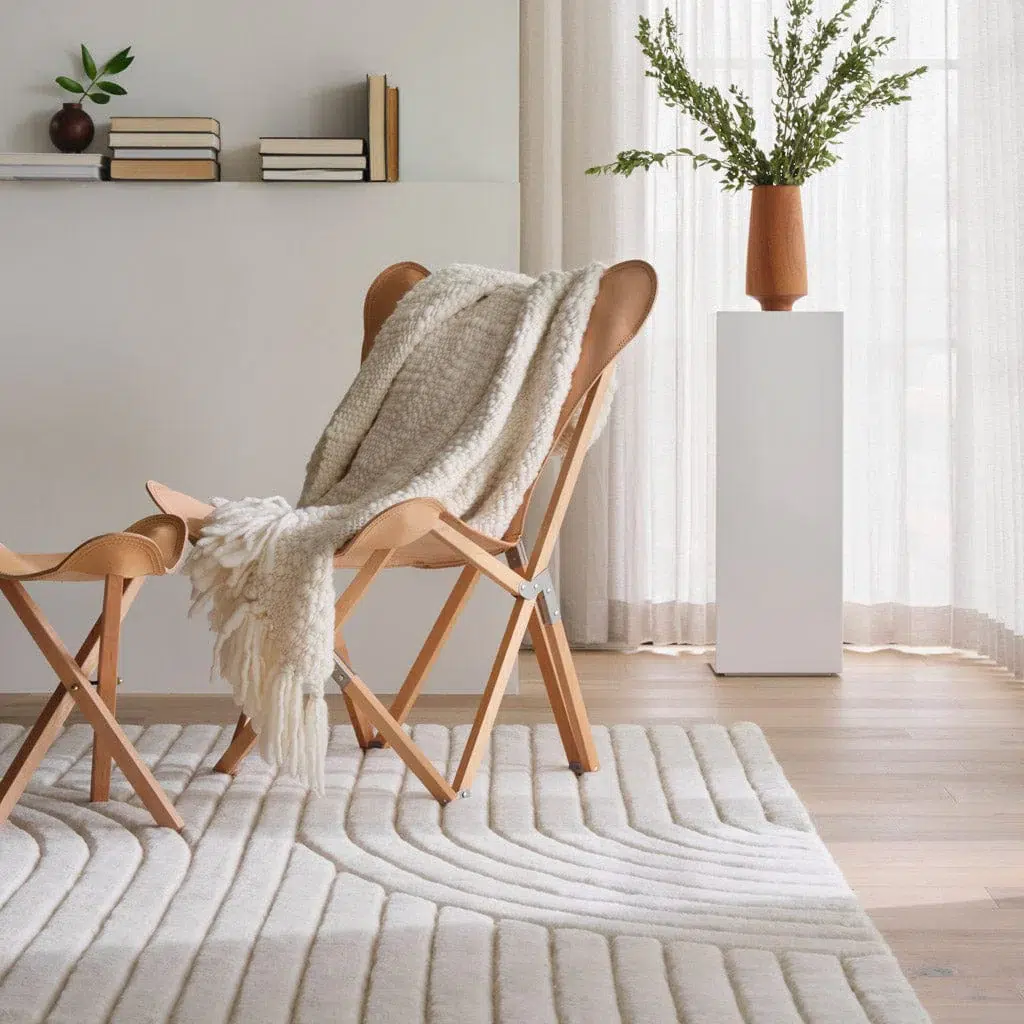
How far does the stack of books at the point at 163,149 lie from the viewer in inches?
124

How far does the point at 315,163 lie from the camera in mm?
3150

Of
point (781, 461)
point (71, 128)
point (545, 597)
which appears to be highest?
point (71, 128)

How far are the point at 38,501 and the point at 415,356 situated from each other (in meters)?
1.09

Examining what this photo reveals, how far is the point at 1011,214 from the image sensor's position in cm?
345

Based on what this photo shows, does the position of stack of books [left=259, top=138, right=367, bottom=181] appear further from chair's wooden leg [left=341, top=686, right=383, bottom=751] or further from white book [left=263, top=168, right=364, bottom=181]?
chair's wooden leg [left=341, top=686, right=383, bottom=751]

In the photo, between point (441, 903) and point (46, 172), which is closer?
point (441, 903)

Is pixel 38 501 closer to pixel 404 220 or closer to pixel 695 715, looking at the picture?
pixel 404 220

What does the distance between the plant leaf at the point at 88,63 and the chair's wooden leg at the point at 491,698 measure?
1717 mm

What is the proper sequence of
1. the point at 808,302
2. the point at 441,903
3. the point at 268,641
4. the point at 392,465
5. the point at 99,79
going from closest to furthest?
the point at 441,903, the point at 268,641, the point at 392,465, the point at 99,79, the point at 808,302

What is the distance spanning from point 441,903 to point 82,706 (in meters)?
0.67

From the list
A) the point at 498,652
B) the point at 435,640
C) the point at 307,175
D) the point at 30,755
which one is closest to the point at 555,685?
the point at 498,652

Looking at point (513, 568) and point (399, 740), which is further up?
point (513, 568)

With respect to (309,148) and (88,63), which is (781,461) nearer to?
(309,148)

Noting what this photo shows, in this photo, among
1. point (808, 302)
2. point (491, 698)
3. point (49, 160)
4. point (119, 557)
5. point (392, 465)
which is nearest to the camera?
point (119, 557)
